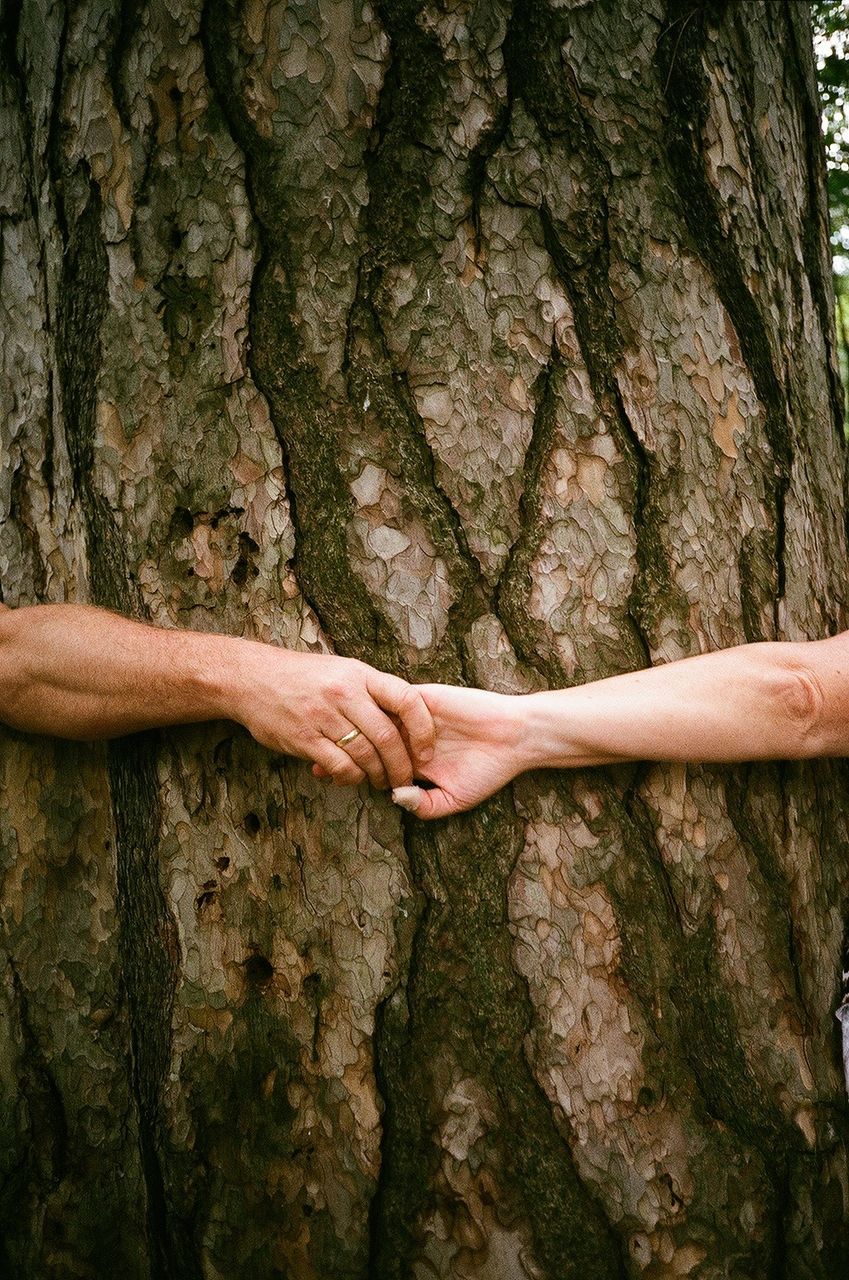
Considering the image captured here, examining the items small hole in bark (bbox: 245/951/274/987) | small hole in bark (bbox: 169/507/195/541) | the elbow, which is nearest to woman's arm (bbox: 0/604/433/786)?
small hole in bark (bbox: 169/507/195/541)

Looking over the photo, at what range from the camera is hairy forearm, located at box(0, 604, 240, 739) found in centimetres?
164

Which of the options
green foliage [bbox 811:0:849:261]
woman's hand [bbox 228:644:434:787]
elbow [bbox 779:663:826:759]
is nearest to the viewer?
woman's hand [bbox 228:644:434:787]

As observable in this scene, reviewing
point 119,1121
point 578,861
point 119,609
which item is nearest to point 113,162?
point 119,609

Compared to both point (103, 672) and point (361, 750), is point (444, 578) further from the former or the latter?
point (103, 672)

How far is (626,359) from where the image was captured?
1.70 meters

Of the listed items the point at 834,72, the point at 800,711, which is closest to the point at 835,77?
the point at 834,72

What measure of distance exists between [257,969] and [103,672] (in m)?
0.66

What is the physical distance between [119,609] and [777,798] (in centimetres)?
141

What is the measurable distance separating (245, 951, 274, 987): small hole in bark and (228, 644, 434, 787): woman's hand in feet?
1.39

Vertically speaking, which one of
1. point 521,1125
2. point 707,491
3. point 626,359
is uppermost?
point 626,359

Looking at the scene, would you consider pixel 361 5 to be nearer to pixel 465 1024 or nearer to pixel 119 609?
pixel 119 609

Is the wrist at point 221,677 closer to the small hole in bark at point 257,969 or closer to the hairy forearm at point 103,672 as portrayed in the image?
the hairy forearm at point 103,672

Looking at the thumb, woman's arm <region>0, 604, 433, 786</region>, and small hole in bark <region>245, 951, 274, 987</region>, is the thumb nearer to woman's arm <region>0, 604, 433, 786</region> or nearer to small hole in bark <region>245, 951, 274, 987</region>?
woman's arm <region>0, 604, 433, 786</region>

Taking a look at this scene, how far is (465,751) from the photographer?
1.62 m
